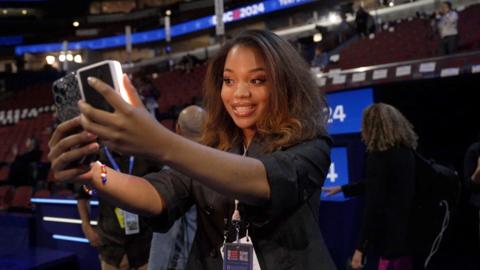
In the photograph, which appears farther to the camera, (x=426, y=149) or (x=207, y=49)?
(x=207, y=49)

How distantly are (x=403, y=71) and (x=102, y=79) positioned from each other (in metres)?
4.05

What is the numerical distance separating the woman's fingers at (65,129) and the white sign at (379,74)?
4.07m

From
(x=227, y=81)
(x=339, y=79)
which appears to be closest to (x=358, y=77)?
(x=339, y=79)

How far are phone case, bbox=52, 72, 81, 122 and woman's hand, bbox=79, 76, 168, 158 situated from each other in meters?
0.09

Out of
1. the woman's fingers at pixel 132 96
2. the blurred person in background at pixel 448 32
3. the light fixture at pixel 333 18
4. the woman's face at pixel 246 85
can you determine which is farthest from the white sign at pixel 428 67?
the light fixture at pixel 333 18

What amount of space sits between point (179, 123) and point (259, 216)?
1.50 meters

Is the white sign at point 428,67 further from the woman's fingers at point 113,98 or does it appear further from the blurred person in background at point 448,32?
the woman's fingers at point 113,98

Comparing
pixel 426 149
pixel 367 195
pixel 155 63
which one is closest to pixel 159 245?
pixel 367 195

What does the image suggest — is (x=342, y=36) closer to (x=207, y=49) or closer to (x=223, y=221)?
(x=207, y=49)

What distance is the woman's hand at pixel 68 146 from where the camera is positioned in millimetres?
723

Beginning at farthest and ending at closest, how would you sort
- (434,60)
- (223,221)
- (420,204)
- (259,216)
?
(434,60)
(420,204)
(223,221)
(259,216)

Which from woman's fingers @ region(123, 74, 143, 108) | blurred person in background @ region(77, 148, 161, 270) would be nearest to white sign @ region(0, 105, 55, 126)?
blurred person in background @ region(77, 148, 161, 270)

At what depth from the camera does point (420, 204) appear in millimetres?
2529

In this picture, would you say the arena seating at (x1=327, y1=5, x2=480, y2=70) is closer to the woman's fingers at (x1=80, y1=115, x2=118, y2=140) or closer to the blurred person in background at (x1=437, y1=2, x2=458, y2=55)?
the blurred person in background at (x1=437, y1=2, x2=458, y2=55)
